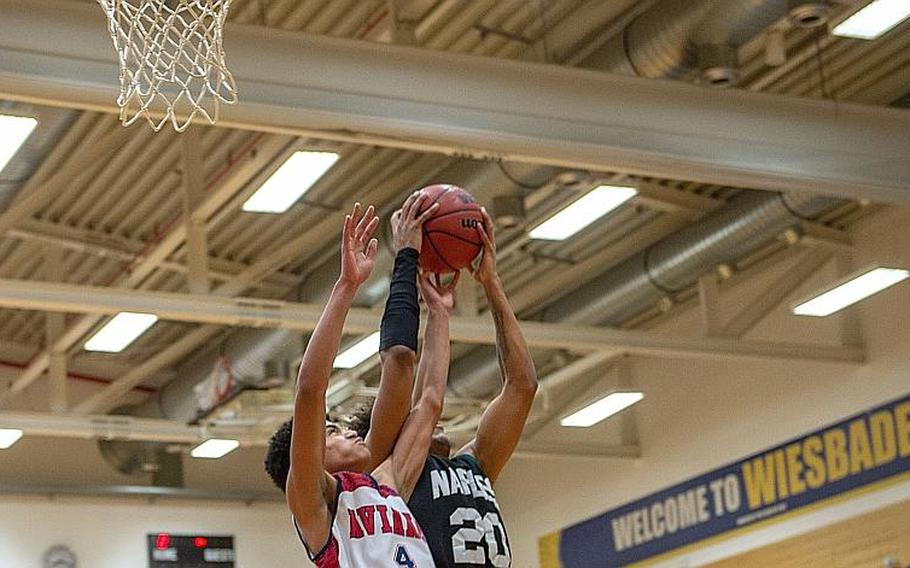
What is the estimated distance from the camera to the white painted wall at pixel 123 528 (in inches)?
632

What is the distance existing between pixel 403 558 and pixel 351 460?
0.41 metres

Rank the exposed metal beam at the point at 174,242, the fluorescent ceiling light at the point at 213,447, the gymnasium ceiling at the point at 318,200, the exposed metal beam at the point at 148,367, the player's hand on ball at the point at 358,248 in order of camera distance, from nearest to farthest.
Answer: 1. the player's hand on ball at the point at 358,248
2. the gymnasium ceiling at the point at 318,200
3. the exposed metal beam at the point at 174,242
4. the exposed metal beam at the point at 148,367
5. the fluorescent ceiling light at the point at 213,447

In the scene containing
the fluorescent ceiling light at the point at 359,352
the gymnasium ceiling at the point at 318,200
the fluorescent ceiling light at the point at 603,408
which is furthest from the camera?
Answer: the fluorescent ceiling light at the point at 603,408

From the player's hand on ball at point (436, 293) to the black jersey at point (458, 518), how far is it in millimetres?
482

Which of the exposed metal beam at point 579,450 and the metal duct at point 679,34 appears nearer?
the metal duct at point 679,34

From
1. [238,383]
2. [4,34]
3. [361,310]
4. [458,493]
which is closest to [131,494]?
[238,383]

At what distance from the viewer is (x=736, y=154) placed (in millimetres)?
8484

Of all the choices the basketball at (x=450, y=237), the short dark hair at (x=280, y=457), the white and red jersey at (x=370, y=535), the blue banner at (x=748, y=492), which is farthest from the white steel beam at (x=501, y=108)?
the blue banner at (x=748, y=492)

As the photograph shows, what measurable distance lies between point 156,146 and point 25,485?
19.9 ft

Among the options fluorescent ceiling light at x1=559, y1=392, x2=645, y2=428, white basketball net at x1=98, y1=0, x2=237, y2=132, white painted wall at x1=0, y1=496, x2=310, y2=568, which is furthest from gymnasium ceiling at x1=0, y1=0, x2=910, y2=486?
white basketball net at x1=98, y1=0, x2=237, y2=132

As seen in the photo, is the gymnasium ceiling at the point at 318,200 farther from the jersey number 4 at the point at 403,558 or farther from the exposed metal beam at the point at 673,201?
the jersey number 4 at the point at 403,558

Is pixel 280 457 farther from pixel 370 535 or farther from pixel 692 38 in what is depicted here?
pixel 692 38

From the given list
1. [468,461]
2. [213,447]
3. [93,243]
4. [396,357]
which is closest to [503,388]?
[468,461]

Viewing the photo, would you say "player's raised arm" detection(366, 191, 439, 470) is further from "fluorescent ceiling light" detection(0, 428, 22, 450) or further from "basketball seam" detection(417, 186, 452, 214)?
"fluorescent ceiling light" detection(0, 428, 22, 450)
